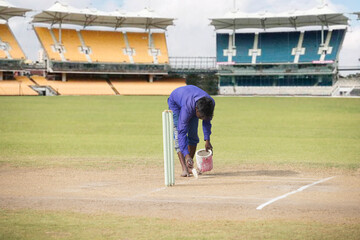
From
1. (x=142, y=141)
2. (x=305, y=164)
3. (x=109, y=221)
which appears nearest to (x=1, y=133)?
(x=142, y=141)

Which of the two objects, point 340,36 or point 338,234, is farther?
point 340,36

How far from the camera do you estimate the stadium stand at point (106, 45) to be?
253ft

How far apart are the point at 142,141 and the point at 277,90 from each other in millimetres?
60727

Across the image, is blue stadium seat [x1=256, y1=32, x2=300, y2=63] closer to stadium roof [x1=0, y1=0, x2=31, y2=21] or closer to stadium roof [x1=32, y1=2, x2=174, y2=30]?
stadium roof [x1=32, y1=2, x2=174, y2=30]

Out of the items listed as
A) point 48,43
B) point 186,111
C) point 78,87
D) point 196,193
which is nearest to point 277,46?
point 78,87

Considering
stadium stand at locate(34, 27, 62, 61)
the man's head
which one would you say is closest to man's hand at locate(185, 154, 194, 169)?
the man's head

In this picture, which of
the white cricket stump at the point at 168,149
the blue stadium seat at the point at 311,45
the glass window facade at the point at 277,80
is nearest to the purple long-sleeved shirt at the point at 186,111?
the white cricket stump at the point at 168,149

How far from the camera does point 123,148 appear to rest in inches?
651

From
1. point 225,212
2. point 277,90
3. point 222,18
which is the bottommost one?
point 277,90

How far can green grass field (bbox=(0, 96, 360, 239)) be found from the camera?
18.7ft

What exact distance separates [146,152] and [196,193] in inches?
290

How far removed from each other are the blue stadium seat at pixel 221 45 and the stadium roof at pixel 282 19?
5.06ft

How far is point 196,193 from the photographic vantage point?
26.9 feet

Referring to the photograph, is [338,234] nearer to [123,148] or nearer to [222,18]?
[123,148]
